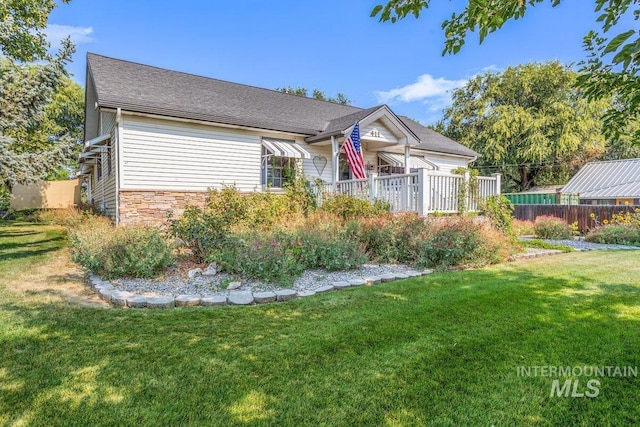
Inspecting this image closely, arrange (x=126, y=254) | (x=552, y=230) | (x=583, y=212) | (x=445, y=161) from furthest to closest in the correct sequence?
(x=445, y=161) < (x=583, y=212) < (x=552, y=230) < (x=126, y=254)

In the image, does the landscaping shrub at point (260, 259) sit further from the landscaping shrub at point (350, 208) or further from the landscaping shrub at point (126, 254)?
the landscaping shrub at point (350, 208)

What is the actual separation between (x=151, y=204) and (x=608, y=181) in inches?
1099

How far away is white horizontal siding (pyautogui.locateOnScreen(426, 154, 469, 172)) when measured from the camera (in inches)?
667

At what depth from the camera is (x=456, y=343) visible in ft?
10.5

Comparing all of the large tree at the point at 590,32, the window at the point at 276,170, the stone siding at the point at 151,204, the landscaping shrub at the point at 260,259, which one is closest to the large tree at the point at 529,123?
the window at the point at 276,170

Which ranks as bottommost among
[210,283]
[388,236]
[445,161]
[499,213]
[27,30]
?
[210,283]

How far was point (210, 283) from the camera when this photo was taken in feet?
18.0

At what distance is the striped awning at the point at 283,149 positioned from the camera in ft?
38.9

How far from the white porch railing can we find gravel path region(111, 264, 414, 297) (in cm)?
364

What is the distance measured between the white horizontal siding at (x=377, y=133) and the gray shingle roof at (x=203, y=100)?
1.87 ft

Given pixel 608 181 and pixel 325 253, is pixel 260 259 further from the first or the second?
pixel 608 181

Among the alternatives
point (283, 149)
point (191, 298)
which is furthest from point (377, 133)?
point (191, 298)

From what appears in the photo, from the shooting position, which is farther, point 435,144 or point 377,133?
point 435,144

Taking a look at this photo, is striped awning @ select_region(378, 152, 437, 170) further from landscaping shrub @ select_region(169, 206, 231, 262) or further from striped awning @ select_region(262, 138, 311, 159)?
landscaping shrub @ select_region(169, 206, 231, 262)
